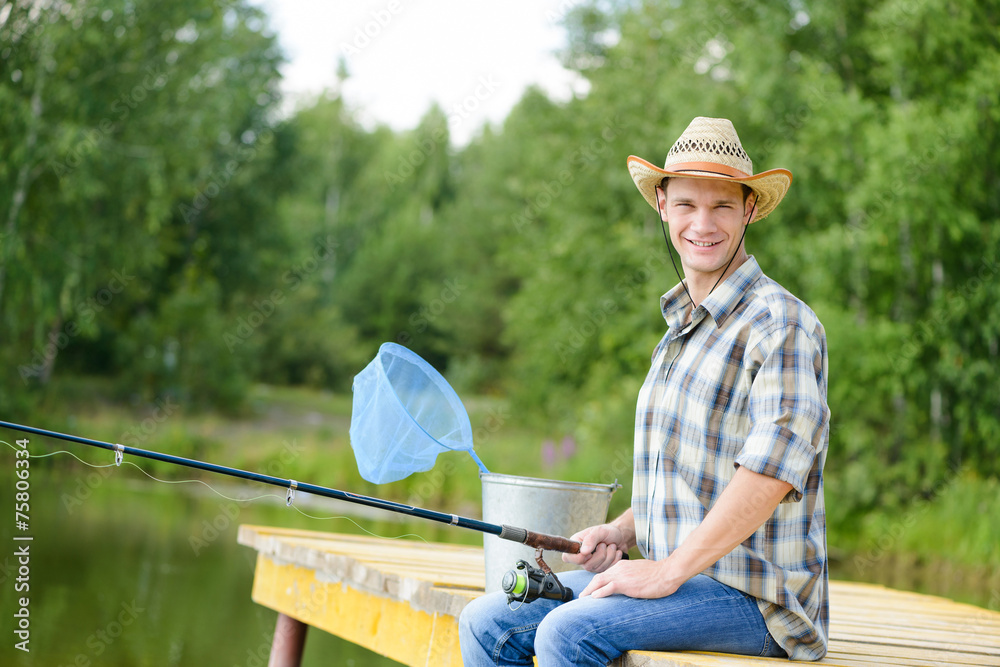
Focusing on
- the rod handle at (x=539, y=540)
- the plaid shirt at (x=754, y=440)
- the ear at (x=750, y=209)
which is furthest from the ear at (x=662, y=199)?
the rod handle at (x=539, y=540)

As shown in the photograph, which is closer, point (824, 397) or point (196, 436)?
point (824, 397)

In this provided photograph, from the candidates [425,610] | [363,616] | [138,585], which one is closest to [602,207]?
[138,585]

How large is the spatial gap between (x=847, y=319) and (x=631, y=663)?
9.26 m

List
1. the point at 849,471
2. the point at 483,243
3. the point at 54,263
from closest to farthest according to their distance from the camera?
1. the point at 849,471
2. the point at 54,263
3. the point at 483,243

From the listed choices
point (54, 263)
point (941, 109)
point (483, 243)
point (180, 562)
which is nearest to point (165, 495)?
point (54, 263)

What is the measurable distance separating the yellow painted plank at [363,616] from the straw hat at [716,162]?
1377 mm

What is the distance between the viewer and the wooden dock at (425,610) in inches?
97.3

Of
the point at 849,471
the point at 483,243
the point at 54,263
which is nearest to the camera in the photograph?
the point at 849,471

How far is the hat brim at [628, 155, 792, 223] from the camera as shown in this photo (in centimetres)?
207

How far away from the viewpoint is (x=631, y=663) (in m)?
1.89

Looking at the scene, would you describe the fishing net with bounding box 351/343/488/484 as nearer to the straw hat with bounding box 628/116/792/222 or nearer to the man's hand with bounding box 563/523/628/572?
the man's hand with bounding box 563/523/628/572

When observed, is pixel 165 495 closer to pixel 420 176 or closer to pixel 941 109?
pixel 941 109

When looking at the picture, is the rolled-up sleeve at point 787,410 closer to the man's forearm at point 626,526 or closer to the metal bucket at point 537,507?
the man's forearm at point 626,526

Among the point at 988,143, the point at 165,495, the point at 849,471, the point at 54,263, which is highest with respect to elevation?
the point at 988,143
